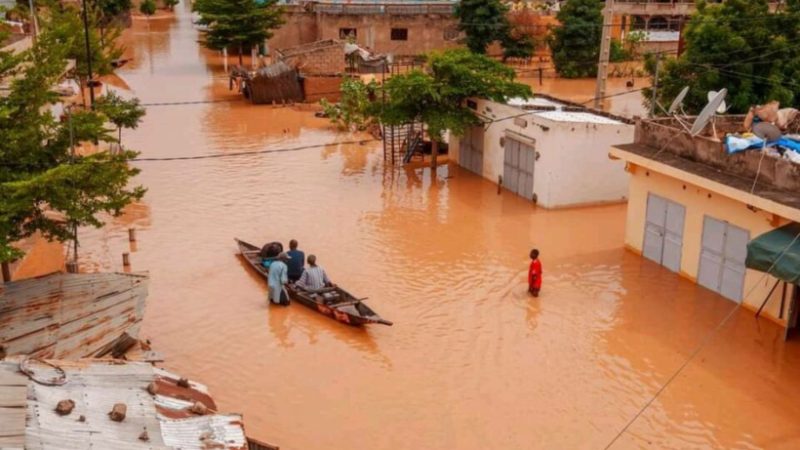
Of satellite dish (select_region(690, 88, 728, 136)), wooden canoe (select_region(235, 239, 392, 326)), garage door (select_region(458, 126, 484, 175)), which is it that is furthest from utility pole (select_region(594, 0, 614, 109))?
wooden canoe (select_region(235, 239, 392, 326))

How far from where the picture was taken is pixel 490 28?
50.1 m

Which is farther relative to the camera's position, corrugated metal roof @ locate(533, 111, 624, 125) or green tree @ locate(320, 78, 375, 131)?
green tree @ locate(320, 78, 375, 131)

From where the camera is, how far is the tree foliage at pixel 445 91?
25141 millimetres

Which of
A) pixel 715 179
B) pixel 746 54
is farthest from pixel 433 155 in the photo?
pixel 715 179

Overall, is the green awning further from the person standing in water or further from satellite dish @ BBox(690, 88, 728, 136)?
the person standing in water

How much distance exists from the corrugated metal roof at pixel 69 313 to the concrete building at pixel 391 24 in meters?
42.9

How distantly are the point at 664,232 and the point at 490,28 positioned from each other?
34148 millimetres

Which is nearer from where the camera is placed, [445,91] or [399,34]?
[445,91]

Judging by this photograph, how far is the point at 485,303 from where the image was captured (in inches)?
655

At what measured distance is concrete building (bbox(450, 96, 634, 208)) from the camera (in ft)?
72.9

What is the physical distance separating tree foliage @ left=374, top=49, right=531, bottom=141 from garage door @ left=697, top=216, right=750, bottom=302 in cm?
980

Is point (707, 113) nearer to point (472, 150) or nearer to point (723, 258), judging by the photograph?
point (723, 258)

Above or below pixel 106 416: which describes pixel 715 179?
above

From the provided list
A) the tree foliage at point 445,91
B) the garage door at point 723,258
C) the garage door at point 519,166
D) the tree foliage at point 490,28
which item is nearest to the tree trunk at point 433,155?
the tree foliage at point 445,91
